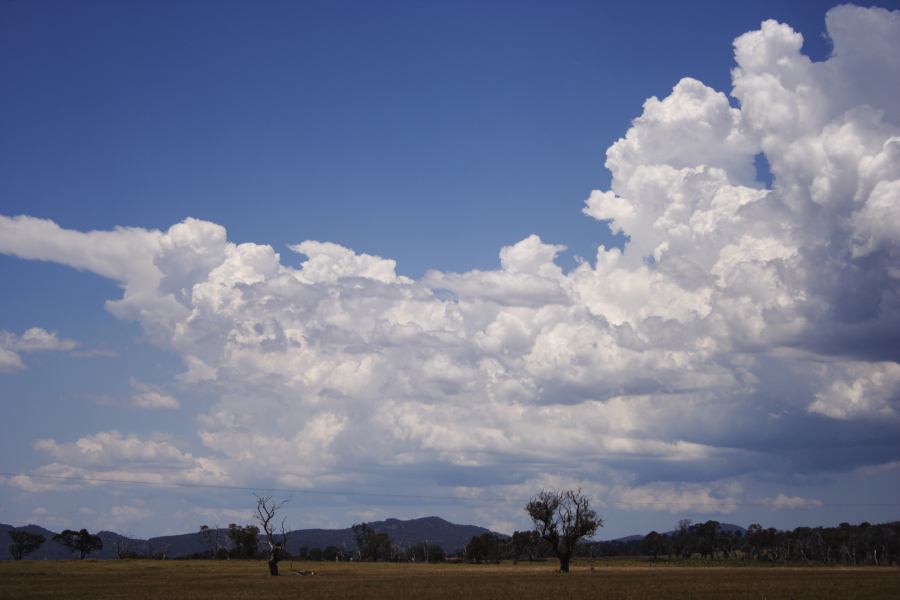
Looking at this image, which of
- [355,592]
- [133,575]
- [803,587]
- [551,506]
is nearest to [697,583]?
[803,587]

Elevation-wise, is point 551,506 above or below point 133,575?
above

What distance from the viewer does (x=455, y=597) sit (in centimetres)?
6194

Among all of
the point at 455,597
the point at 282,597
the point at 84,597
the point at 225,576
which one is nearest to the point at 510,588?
the point at 455,597

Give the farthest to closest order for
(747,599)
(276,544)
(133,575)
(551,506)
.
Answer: (551,506) → (276,544) → (133,575) → (747,599)

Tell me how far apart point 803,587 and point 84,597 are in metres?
56.1

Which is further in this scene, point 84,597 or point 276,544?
point 276,544

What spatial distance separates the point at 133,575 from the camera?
98.8 m

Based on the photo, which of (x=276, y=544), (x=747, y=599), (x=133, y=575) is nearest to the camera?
(x=747, y=599)

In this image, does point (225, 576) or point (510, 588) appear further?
point (225, 576)

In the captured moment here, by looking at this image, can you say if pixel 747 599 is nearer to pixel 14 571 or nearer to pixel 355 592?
pixel 355 592

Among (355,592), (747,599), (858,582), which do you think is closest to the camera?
(747,599)

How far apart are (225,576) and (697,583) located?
51.9 m

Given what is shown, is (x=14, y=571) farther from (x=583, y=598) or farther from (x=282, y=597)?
(x=583, y=598)

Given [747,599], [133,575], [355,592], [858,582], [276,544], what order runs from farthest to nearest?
[276,544], [133,575], [858,582], [355,592], [747,599]
